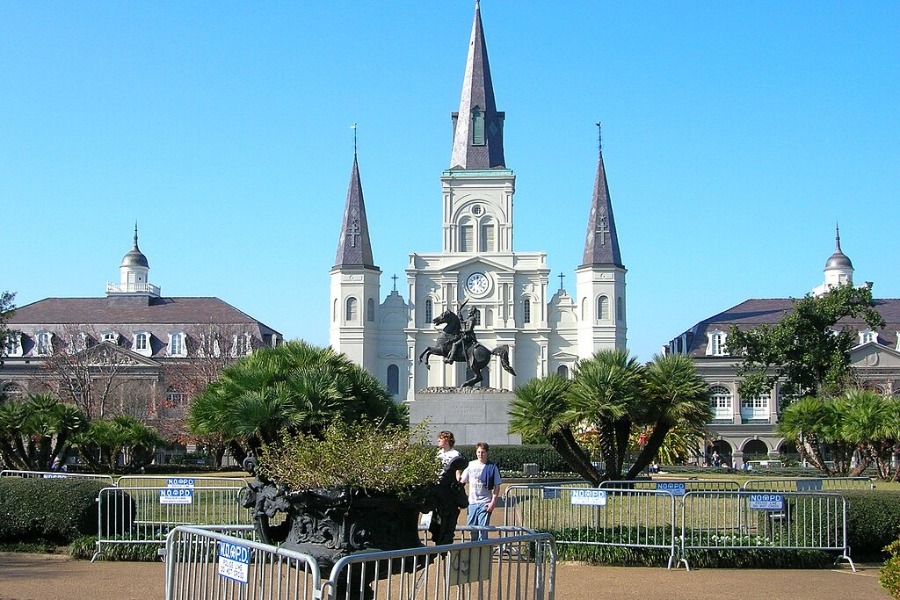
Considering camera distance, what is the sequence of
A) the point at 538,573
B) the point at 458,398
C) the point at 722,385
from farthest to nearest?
the point at 722,385 → the point at 458,398 → the point at 538,573

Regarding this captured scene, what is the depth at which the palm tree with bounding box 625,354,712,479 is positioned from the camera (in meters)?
19.0

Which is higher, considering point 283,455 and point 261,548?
point 283,455

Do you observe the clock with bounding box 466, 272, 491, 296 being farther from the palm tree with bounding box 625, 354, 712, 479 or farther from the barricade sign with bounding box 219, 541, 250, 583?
the barricade sign with bounding box 219, 541, 250, 583

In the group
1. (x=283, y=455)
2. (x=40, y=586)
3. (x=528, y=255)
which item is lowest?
(x=40, y=586)

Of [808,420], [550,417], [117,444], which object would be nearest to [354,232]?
[117,444]

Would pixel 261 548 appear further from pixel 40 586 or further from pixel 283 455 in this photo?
pixel 40 586

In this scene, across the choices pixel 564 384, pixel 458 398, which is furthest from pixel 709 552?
pixel 458 398

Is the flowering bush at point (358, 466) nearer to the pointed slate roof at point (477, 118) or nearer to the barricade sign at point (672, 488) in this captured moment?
the barricade sign at point (672, 488)

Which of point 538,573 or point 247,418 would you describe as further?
point 247,418

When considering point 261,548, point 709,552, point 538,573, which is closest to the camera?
point 261,548

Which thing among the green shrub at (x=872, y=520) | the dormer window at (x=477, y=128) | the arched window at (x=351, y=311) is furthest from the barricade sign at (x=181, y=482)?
the dormer window at (x=477, y=128)

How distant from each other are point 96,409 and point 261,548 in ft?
189

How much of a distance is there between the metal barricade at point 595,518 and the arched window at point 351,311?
71.2m

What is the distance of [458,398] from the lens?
103 feet
